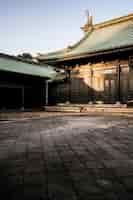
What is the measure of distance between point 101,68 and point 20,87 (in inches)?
289

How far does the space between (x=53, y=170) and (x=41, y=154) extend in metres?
0.69

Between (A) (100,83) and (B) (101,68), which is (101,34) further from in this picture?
(A) (100,83)

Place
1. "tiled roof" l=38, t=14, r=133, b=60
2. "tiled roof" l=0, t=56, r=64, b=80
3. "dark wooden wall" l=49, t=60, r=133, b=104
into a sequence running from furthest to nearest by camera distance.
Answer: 1. "tiled roof" l=0, t=56, r=64, b=80
2. "tiled roof" l=38, t=14, r=133, b=60
3. "dark wooden wall" l=49, t=60, r=133, b=104

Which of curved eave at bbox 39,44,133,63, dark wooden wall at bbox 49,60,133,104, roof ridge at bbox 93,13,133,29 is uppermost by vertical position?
roof ridge at bbox 93,13,133,29

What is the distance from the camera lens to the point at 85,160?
2.47m

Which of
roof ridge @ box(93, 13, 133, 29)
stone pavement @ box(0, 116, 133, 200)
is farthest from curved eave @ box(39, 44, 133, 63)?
stone pavement @ box(0, 116, 133, 200)

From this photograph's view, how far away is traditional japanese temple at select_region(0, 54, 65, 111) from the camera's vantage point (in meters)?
14.3

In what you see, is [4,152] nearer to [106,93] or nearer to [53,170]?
[53,170]

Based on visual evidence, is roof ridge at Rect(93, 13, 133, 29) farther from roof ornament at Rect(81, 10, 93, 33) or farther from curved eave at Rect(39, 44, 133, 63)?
curved eave at Rect(39, 44, 133, 63)

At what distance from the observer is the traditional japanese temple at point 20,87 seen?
14.3 m

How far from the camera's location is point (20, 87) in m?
15.4

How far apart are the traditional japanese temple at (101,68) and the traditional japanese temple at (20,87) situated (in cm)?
219

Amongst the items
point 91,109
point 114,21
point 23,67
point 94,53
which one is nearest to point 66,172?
point 91,109

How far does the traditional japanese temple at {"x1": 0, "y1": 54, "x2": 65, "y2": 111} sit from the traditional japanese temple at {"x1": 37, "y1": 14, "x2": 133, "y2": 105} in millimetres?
2188
